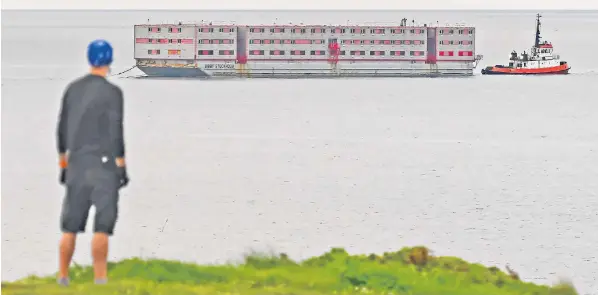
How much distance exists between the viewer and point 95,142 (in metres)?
8.06

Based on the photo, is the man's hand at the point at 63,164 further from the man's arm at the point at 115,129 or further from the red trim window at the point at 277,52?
the red trim window at the point at 277,52

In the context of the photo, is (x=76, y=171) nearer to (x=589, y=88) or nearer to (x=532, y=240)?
(x=532, y=240)

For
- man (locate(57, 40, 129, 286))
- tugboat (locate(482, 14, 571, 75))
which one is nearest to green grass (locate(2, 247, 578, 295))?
man (locate(57, 40, 129, 286))

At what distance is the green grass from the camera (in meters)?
8.74

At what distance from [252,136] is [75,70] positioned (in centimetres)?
4514

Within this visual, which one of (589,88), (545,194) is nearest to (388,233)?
(545,194)

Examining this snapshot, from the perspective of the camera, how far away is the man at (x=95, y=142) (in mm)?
8000

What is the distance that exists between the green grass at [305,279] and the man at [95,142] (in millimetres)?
670

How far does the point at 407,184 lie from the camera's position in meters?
31.8

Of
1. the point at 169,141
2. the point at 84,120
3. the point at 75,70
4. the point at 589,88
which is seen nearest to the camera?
the point at 84,120

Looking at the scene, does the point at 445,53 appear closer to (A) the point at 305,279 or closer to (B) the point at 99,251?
(A) the point at 305,279

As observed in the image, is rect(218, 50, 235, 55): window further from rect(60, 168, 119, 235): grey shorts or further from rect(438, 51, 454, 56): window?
rect(60, 168, 119, 235): grey shorts

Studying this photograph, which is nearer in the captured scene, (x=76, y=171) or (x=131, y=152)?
(x=76, y=171)

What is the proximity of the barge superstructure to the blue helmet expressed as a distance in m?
77.4
